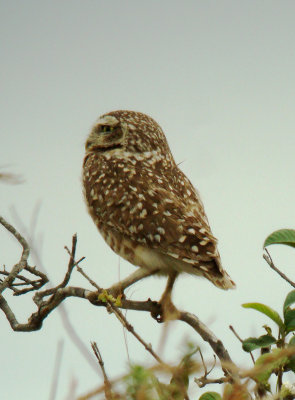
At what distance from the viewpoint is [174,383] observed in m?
1.46

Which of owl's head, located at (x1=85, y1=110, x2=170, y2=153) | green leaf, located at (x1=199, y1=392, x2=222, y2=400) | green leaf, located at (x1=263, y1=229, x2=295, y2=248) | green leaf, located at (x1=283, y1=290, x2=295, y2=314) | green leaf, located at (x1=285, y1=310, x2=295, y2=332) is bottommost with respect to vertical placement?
green leaf, located at (x1=199, y1=392, x2=222, y2=400)

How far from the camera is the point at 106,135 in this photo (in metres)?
6.45

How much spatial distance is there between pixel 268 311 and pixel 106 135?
12.2ft

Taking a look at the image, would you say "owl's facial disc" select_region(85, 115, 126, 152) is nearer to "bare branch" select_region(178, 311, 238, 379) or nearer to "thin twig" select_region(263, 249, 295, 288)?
"bare branch" select_region(178, 311, 238, 379)

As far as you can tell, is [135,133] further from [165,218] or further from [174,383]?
[174,383]

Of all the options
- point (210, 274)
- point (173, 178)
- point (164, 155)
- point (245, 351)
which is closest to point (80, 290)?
point (210, 274)

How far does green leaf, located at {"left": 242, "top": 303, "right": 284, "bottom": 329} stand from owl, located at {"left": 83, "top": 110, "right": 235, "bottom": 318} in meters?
1.55

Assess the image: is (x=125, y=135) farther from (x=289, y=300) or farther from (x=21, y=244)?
(x=289, y=300)

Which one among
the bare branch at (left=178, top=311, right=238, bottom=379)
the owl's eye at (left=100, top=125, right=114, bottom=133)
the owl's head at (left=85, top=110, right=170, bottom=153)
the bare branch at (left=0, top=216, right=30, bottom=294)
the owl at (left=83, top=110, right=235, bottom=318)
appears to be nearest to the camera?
the bare branch at (left=178, top=311, right=238, bottom=379)

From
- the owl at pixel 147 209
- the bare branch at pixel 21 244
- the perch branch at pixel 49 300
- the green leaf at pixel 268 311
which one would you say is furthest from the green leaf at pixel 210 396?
the owl at pixel 147 209

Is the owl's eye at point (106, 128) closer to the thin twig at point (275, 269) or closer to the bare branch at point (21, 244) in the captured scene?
the bare branch at point (21, 244)

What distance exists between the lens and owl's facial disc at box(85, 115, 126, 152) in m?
6.35

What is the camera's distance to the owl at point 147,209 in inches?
198

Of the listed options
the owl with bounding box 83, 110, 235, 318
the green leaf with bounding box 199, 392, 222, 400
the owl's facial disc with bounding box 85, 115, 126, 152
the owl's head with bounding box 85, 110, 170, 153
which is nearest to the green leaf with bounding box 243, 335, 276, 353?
the green leaf with bounding box 199, 392, 222, 400
